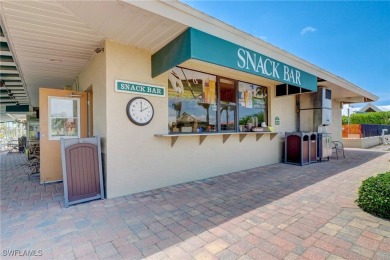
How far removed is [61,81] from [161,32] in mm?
4708

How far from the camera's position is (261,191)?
3.66m

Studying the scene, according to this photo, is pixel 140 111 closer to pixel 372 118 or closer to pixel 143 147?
pixel 143 147

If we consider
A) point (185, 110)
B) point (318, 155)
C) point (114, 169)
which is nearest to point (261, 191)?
point (185, 110)

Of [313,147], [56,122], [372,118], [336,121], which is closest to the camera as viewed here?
[56,122]

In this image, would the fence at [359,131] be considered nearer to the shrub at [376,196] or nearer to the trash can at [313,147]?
the trash can at [313,147]

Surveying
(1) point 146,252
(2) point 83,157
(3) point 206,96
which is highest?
(3) point 206,96

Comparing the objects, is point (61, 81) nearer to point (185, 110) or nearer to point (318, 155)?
point (185, 110)

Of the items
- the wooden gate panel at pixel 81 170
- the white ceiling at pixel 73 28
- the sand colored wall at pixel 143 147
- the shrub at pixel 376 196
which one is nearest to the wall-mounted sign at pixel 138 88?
the sand colored wall at pixel 143 147

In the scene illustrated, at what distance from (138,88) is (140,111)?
42 cm

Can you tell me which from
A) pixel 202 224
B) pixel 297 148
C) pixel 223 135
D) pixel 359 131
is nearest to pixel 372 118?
pixel 359 131

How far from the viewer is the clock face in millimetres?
3537

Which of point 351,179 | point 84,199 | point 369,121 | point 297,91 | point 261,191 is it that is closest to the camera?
point 84,199

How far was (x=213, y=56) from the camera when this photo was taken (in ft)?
9.61

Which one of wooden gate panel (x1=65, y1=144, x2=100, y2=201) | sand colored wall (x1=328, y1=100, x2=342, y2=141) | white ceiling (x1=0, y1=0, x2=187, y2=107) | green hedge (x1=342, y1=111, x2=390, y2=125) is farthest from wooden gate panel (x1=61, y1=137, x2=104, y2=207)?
green hedge (x1=342, y1=111, x2=390, y2=125)
